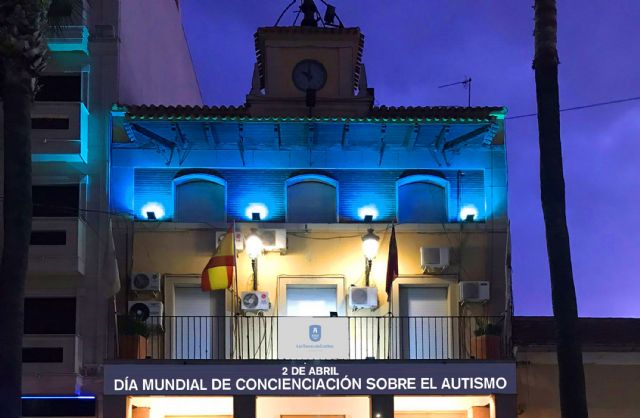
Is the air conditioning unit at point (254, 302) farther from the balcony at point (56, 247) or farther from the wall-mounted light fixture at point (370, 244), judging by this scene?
the balcony at point (56, 247)

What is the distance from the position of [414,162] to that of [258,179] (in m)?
3.30

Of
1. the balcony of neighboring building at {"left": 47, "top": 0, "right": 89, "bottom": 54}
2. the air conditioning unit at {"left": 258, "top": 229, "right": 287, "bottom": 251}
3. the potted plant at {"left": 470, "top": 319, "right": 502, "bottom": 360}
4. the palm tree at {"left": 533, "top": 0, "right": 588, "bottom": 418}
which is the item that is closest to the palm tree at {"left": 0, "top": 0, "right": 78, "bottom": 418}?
the balcony of neighboring building at {"left": 47, "top": 0, "right": 89, "bottom": 54}

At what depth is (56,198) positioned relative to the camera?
77.2ft

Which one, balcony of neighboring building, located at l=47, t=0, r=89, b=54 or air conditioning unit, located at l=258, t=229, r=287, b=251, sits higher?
balcony of neighboring building, located at l=47, t=0, r=89, b=54

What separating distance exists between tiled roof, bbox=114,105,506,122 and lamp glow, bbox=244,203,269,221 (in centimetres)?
195

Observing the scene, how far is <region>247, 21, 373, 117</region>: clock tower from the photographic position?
24.8 meters

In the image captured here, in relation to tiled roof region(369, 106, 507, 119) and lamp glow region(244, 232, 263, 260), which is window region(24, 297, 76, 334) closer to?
lamp glow region(244, 232, 263, 260)

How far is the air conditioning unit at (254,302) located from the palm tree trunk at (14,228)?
6.35 metres

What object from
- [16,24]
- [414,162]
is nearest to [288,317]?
[414,162]

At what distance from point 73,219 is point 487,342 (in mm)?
8461

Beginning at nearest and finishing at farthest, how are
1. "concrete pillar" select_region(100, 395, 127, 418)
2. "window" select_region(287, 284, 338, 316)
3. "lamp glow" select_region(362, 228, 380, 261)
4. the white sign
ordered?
"concrete pillar" select_region(100, 395, 127, 418)
the white sign
"lamp glow" select_region(362, 228, 380, 261)
"window" select_region(287, 284, 338, 316)

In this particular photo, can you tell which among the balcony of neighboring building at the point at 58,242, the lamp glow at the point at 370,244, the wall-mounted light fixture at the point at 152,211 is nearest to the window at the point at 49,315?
the balcony of neighboring building at the point at 58,242

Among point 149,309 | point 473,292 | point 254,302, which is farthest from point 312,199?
point 149,309

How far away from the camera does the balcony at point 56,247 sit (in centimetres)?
2266
